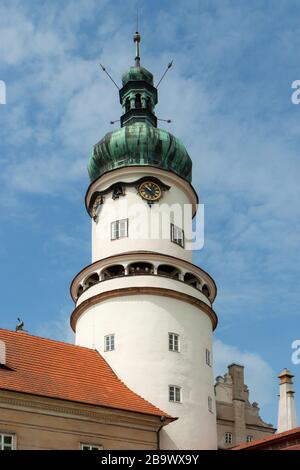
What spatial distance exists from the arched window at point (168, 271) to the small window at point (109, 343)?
350 centimetres

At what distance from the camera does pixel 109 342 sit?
1302 inches

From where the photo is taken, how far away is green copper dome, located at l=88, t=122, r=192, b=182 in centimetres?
3691

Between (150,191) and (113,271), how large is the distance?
3.98 meters

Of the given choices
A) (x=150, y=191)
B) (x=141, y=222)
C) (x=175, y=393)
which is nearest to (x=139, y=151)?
(x=150, y=191)

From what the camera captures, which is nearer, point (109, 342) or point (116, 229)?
point (109, 342)

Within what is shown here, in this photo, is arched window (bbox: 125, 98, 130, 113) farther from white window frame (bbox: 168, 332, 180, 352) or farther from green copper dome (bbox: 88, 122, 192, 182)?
white window frame (bbox: 168, 332, 180, 352)

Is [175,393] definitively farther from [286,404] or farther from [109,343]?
[286,404]

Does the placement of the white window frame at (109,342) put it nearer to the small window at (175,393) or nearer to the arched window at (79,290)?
the small window at (175,393)

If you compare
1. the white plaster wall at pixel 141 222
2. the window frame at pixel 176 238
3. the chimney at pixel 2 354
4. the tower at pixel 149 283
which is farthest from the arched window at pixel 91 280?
the chimney at pixel 2 354

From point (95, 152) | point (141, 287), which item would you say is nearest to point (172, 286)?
point (141, 287)

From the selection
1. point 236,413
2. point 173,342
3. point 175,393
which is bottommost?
point 175,393

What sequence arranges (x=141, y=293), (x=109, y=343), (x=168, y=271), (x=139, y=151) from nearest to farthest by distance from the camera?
(x=109, y=343) → (x=141, y=293) → (x=168, y=271) → (x=139, y=151)
